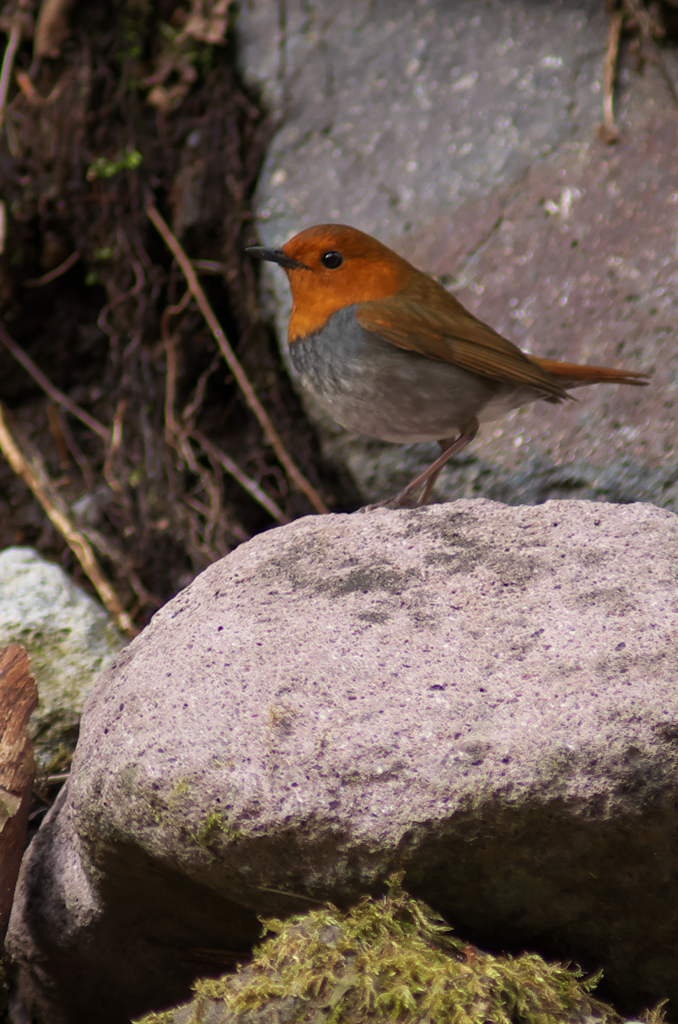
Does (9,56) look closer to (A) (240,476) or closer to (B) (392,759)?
(A) (240,476)

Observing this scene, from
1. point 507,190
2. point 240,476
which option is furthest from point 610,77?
point 240,476

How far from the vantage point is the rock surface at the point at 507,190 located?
3.47 meters

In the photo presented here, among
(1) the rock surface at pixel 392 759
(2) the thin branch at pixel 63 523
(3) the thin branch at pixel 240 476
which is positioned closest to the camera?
(1) the rock surface at pixel 392 759

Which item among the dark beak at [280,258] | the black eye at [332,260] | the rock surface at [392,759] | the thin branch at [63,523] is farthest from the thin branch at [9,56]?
the rock surface at [392,759]

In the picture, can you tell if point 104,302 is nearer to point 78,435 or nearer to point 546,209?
point 78,435

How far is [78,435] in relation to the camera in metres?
4.50

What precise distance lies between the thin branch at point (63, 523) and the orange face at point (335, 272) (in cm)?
130

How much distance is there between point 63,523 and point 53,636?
87 centimetres

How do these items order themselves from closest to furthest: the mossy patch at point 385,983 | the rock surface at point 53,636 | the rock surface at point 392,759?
the mossy patch at point 385,983
the rock surface at point 392,759
the rock surface at point 53,636

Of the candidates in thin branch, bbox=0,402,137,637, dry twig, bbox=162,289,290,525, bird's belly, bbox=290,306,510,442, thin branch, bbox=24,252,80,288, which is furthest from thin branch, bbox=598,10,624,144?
thin branch, bbox=0,402,137,637

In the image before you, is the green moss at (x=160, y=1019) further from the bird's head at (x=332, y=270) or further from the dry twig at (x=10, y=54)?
the dry twig at (x=10, y=54)

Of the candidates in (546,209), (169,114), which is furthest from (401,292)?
(169,114)

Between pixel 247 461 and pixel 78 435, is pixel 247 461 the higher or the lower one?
the lower one

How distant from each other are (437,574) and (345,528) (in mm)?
333
